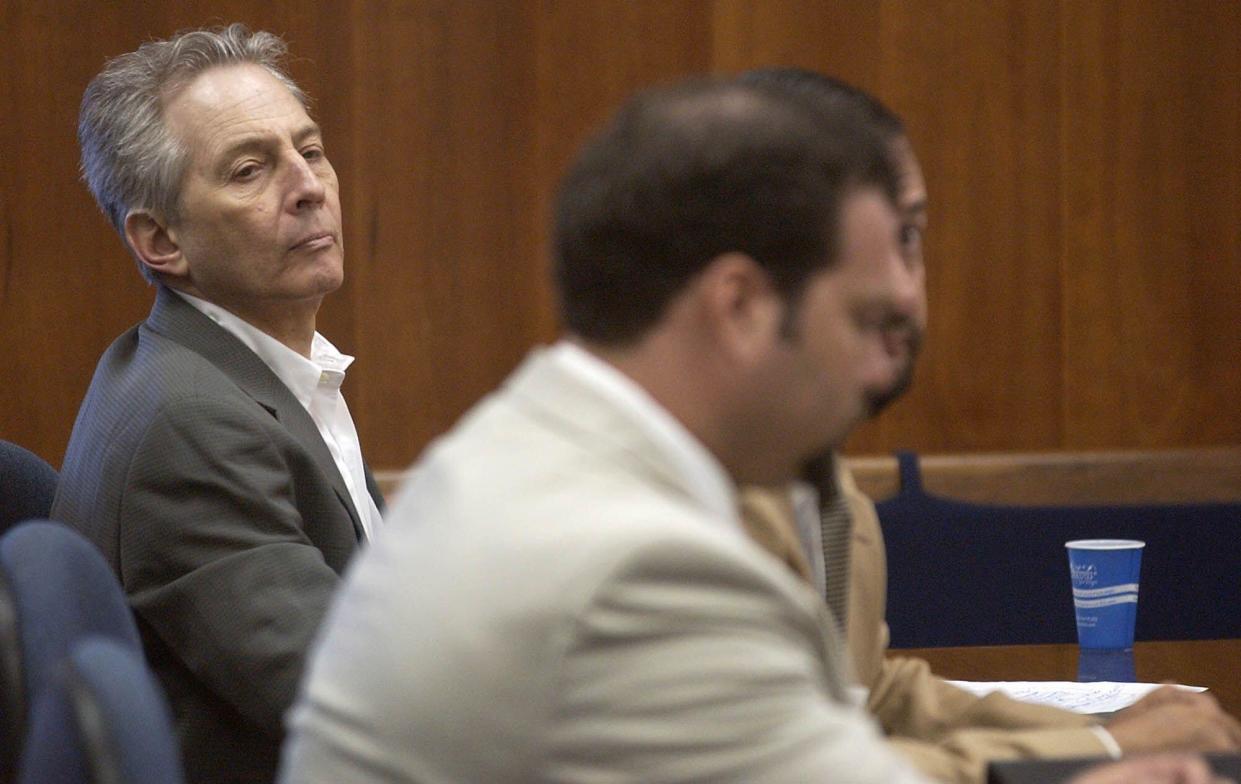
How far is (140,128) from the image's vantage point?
7.88 feet

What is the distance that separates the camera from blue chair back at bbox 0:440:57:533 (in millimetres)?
2307


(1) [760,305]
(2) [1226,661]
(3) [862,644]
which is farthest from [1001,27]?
(1) [760,305]

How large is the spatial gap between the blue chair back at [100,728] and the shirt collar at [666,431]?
0.33 meters

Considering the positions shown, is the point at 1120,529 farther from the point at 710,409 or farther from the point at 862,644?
the point at 710,409

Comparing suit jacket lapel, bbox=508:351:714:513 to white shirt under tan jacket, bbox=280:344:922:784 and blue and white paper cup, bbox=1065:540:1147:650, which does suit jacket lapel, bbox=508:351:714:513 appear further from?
blue and white paper cup, bbox=1065:540:1147:650

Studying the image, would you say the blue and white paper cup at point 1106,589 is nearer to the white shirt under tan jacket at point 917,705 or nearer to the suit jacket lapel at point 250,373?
the white shirt under tan jacket at point 917,705

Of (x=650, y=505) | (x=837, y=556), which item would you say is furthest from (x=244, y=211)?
(x=650, y=505)

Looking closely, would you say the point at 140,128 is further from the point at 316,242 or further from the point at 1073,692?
the point at 1073,692

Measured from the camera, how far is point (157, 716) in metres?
1.04

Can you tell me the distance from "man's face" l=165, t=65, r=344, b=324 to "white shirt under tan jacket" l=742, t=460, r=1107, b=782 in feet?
2.82

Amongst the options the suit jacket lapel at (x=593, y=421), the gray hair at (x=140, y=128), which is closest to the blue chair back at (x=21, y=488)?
the gray hair at (x=140, y=128)

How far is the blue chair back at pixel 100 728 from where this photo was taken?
3.24 ft

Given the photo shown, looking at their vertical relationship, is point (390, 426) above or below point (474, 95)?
below

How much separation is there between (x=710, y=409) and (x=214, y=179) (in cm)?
150
